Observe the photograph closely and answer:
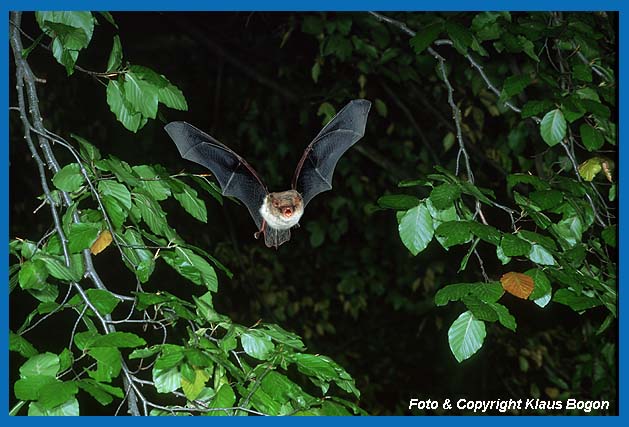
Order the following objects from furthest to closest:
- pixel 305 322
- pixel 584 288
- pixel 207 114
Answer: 1. pixel 305 322
2. pixel 207 114
3. pixel 584 288

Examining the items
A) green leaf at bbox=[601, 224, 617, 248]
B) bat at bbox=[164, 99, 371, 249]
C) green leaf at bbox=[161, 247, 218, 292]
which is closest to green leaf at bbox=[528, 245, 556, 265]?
green leaf at bbox=[601, 224, 617, 248]

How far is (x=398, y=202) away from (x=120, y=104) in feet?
1.43

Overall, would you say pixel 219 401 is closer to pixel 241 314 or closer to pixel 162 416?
pixel 162 416

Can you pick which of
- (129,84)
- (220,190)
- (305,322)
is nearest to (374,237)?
(305,322)

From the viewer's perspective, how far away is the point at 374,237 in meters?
2.77

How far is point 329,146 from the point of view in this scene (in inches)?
50.6

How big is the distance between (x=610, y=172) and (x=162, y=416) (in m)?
0.97

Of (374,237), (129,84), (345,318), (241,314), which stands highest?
(129,84)

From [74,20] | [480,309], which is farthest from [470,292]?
[74,20]

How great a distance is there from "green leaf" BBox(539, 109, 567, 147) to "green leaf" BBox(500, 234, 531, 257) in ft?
1.06

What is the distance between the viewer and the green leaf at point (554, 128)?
4.29ft

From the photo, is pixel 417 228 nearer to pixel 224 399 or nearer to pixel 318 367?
pixel 318 367

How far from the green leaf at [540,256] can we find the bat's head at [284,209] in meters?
0.35

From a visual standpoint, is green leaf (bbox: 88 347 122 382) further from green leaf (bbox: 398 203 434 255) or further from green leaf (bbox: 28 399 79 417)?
green leaf (bbox: 398 203 434 255)
